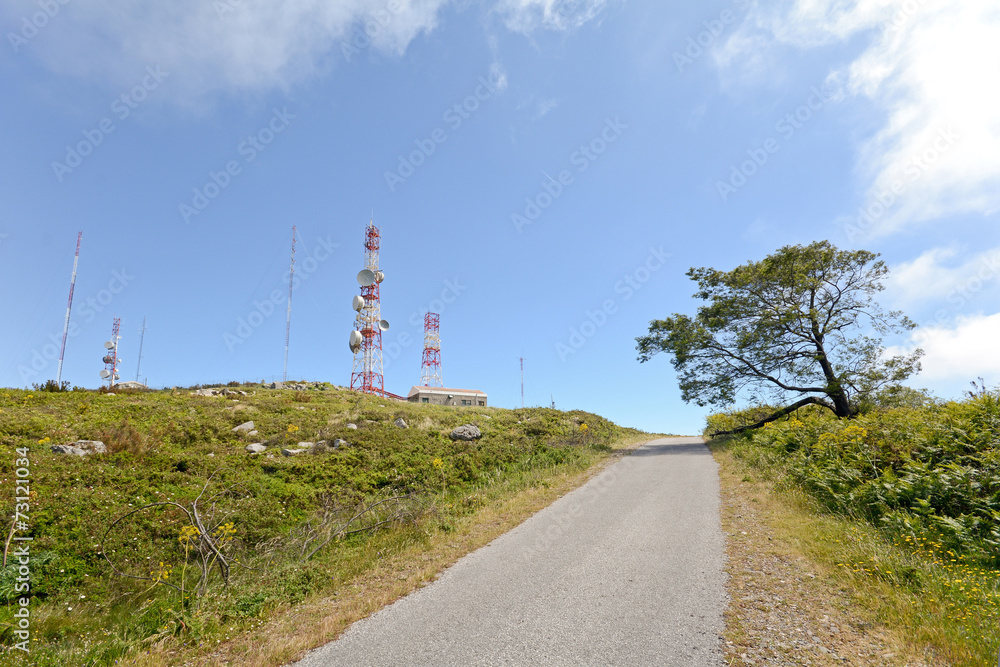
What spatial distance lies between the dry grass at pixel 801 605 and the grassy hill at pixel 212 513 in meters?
4.33

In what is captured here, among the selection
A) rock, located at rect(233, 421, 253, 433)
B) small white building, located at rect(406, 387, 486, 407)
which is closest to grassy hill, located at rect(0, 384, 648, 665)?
rock, located at rect(233, 421, 253, 433)

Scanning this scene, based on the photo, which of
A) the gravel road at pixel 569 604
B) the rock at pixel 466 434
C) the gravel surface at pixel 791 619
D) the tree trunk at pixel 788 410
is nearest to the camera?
the gravel surface at pixel 791 619

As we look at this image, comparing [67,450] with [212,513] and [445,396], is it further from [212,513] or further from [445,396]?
[445,396]

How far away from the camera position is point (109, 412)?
15.2m

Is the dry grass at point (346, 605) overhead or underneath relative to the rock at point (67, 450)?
underneath

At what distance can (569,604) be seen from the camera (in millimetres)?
5176

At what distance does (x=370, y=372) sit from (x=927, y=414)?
123ft

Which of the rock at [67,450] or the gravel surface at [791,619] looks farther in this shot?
the rock at [67,450]

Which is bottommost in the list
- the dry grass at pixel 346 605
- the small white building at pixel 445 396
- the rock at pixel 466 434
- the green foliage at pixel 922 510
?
the dry grass at pixel 346 605

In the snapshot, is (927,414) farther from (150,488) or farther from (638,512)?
(150,488)

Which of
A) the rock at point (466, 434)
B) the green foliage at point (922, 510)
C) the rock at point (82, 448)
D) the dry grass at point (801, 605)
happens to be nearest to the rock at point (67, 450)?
the rock at point (82, 448)

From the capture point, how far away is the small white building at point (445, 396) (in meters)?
47.7

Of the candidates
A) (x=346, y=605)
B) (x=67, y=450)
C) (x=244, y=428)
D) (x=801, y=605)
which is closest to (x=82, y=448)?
(x=67, y=450)

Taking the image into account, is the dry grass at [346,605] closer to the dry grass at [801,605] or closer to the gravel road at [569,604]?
the gravel road at [569,604]
